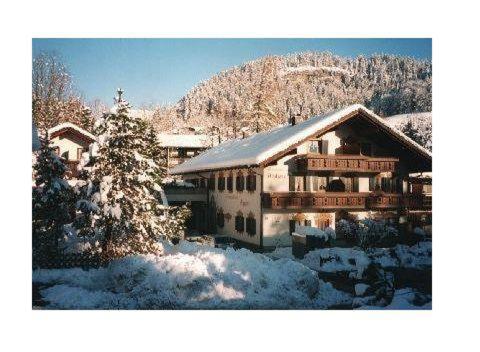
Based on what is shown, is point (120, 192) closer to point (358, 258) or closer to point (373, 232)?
point (358, 258)

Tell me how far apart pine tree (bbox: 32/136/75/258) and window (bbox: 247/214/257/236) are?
8.38 meters

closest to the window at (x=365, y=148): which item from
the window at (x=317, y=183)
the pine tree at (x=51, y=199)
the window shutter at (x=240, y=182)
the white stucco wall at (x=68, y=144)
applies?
the window at (x=317, y=183)

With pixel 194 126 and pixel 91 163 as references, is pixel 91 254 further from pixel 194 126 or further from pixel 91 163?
pixel 194 126

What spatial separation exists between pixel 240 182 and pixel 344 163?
16.9ft

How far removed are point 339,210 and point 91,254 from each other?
11597 mm

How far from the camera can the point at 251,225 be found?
2127cm

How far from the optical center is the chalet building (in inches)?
795

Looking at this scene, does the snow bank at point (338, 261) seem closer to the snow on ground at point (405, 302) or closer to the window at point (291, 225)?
the snow on ground at point (405, 302)

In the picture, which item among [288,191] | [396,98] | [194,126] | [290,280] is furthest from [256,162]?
[194,126]

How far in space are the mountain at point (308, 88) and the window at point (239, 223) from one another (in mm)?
6119

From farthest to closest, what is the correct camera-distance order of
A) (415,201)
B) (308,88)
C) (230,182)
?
1. (308,88)
2. (230,182)
3. (415,201)

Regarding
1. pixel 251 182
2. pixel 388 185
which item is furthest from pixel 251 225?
pixel 388 185

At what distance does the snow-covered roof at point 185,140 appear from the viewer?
1628 inches

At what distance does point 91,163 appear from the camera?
52.0ft
